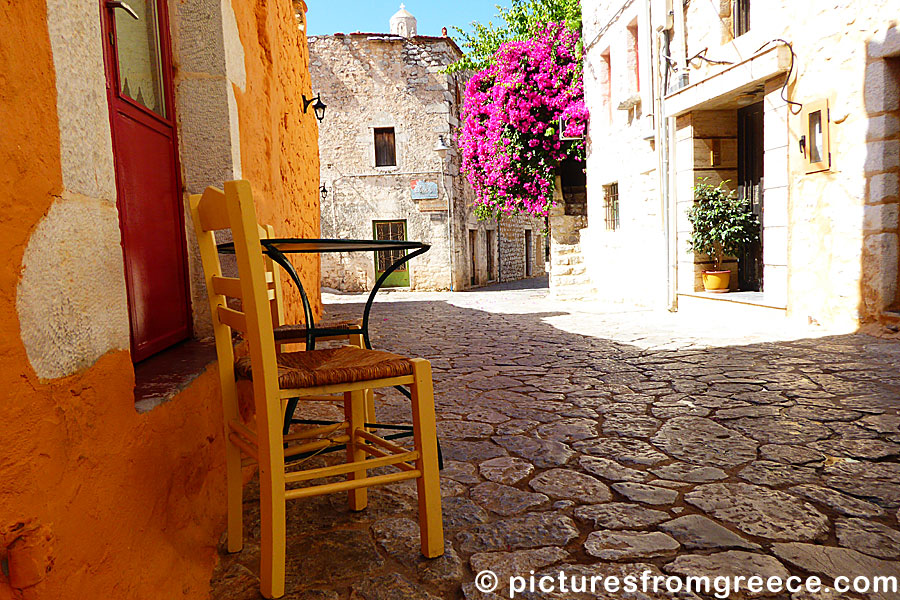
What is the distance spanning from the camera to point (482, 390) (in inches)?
154

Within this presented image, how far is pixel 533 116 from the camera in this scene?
1138 cm

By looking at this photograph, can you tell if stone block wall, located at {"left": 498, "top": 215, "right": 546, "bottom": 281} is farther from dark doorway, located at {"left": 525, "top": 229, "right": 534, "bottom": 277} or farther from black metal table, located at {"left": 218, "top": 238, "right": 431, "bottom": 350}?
black metal table, located at {"left": 218, "top": 238, "right": 431, "bottom": 350}

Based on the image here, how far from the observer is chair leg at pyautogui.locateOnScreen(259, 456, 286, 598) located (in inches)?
61.9

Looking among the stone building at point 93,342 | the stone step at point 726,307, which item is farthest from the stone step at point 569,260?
the stone building at point 93,342

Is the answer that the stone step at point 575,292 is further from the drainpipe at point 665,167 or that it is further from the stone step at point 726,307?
the stone step at point 726,307

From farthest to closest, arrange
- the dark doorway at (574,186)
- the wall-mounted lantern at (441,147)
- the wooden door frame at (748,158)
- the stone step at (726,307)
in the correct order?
the wall-mounted lantern at (441,147) < the dark doorway at (574,186) < the wooden door frame at (748,158) < the stone step at (726,307)

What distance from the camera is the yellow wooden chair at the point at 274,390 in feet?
5.11

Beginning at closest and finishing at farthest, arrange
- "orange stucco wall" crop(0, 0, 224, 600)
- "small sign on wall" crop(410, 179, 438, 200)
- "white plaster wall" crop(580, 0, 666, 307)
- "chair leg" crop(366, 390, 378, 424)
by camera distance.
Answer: "orange stucco wall" crop(0, 0, 224, 600)
"chair leg" crop(366, 390, 378, 424)
"white plaster wall" crop(580, 0, 666, 307)
"small sign on wall" crop(410, 179, 438, 200)

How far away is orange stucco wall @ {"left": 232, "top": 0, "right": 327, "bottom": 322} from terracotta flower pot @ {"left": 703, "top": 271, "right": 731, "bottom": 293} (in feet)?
14.8

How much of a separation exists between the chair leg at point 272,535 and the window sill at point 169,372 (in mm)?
337

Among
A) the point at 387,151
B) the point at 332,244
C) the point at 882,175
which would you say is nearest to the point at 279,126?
the point at 332,244

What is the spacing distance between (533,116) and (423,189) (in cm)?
552

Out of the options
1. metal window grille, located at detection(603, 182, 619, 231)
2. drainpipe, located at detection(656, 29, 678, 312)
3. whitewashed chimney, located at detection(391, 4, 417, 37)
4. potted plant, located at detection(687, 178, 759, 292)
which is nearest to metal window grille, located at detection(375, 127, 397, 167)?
metal window grille, located at detection(603, 182, 619, 231)

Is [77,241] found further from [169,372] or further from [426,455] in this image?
[426,455]
